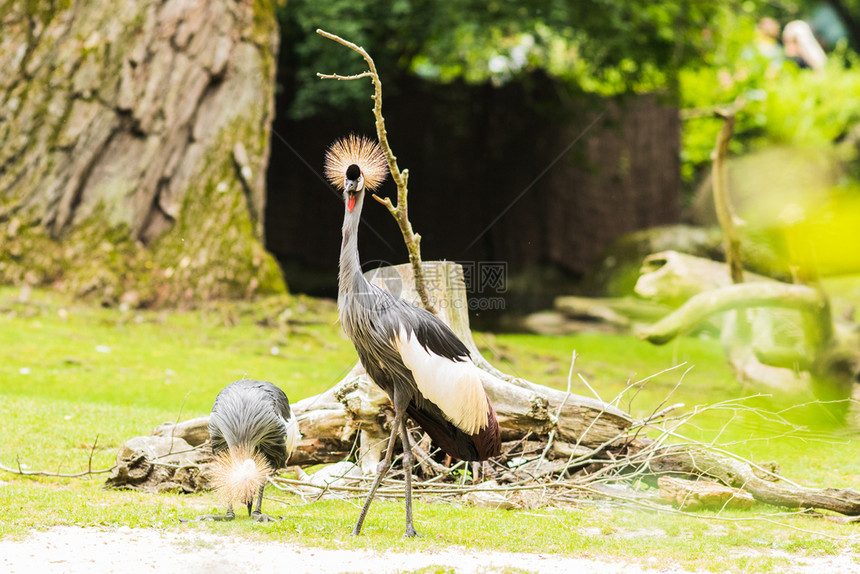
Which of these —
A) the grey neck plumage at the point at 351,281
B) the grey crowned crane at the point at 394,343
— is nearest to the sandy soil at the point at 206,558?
the grey crowned crane at the point at 394,343

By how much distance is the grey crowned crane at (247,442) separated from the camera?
4.37 metres

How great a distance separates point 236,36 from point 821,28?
2733 centimetres

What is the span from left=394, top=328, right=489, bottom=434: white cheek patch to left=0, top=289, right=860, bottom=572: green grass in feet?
1.96

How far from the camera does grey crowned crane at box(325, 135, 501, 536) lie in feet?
13.9

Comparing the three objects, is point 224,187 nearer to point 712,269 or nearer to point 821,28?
point 712,269

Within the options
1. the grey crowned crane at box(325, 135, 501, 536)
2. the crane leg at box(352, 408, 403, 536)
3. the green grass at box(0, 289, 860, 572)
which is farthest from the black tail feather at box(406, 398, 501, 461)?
the green grass at box(0, 289, 860, 572)

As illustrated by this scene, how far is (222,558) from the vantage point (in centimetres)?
378

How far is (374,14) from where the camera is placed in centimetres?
1440

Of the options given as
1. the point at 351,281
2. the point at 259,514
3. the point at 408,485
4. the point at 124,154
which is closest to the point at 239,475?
the point at 259,514

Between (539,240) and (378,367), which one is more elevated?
(539,240)

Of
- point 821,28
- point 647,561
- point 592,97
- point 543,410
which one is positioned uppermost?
point 821,28

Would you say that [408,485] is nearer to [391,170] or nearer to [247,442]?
[247,442]

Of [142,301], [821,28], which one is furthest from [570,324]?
[821,28]

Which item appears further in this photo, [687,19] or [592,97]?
[592,97]
